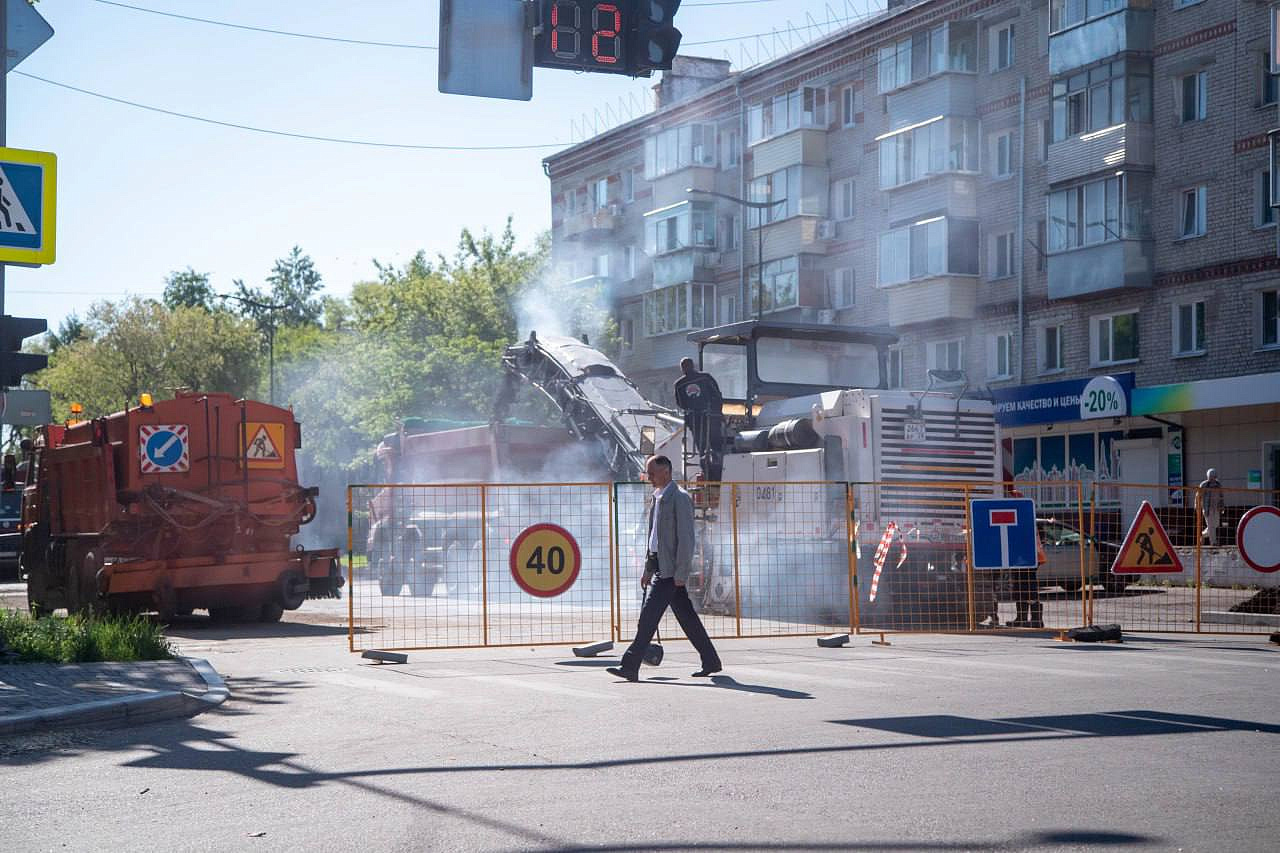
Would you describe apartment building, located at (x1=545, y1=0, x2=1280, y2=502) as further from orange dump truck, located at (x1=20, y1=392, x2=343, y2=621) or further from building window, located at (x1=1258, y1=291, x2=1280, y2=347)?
orange dump truck, located at (x1=20, y1=392, x2=343, y2=621)

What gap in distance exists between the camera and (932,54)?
39844 millimetres

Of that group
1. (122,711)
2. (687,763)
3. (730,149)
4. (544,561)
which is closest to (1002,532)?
(544,561)

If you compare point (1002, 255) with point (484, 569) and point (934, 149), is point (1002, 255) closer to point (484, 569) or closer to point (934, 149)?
point (934, 149)

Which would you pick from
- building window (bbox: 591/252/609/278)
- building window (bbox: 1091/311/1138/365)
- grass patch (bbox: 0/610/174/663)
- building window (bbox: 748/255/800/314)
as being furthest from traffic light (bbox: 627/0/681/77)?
building window (bbox: 591/252/609/278)

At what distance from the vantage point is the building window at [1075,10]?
3434 cm

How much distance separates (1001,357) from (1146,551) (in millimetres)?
23914

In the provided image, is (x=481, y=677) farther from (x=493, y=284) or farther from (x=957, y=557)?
(x=493, y=284)

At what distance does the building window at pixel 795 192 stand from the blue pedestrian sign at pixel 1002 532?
2976 cm

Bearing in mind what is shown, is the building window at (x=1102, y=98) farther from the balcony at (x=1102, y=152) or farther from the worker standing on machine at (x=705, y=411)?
the worker standing on machine at (x=705, y=411)

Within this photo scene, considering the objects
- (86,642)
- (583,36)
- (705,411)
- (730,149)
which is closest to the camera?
(583,36)

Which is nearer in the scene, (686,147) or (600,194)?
(686,147)

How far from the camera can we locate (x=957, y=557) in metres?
16.2

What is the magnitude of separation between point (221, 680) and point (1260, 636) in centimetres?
1091

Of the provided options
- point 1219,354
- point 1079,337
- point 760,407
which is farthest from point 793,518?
point 1079,337
